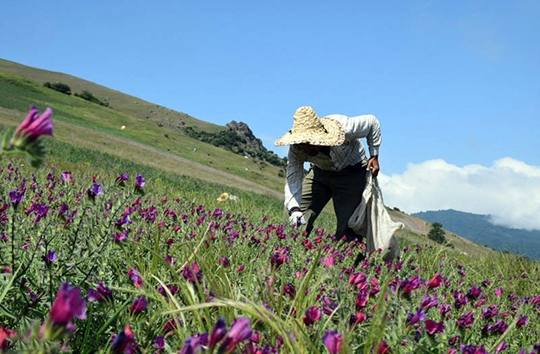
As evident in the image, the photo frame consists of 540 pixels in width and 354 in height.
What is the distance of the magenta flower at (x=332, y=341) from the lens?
1057 millimetres

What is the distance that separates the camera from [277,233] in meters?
3.72

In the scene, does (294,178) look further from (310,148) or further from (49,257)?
(49,257)

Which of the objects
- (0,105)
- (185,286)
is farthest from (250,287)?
(0,105)

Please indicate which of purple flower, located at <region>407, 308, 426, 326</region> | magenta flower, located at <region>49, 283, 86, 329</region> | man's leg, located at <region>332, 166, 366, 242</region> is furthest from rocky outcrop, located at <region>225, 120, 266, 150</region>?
magenta flower, located at <region>49, 283, 86, 329</region>

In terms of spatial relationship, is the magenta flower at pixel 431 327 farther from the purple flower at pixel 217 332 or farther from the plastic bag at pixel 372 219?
the plastic bag at pixel 372 219

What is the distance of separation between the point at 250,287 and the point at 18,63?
12267 cm

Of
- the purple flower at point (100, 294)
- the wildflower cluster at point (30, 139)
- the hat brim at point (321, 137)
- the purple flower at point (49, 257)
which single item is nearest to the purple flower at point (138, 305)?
the purple flower at point (100, 294)

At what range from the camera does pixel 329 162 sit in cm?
537

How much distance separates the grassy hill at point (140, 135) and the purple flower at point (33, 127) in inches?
3.9

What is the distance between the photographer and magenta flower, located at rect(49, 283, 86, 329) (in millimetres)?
750

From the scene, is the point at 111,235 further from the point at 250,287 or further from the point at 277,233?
the point at 277,233

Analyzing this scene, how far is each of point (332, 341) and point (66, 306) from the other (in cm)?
58

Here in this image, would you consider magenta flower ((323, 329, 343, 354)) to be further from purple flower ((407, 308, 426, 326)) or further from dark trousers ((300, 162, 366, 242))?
dark trousers ((300, 162, 366, 242))

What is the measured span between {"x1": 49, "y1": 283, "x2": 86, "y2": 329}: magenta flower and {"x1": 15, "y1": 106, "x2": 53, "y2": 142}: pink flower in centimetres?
30
